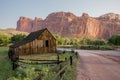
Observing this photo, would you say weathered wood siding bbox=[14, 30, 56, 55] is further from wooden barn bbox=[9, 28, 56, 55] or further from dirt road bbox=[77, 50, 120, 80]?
dirt road bbox=[77, 50, 120, 80]

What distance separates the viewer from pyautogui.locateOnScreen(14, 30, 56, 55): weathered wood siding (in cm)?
4294

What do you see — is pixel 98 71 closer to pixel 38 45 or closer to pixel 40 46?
pixel 38 45

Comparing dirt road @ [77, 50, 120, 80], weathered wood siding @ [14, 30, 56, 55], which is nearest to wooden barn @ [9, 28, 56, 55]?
weathered wood siding @ [14, 30, 56, 55]

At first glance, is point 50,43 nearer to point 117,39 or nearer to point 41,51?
point 41,51

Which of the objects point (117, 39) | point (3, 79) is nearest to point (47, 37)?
point (3, 79)

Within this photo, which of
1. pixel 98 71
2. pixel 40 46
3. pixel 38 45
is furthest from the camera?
pixel 40 46

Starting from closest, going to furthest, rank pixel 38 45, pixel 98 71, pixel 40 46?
pixel 98 71 → pixel 38 45 → pixel 40 46

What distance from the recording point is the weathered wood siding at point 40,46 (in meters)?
42.9

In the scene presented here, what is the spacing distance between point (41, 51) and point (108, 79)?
3208cm

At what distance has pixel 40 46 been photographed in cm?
4516

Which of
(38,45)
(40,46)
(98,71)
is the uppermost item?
(38,45)

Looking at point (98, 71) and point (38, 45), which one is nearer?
point (98, 71)

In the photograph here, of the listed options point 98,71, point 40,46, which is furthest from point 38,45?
point 98,71

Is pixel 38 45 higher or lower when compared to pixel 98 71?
higher
